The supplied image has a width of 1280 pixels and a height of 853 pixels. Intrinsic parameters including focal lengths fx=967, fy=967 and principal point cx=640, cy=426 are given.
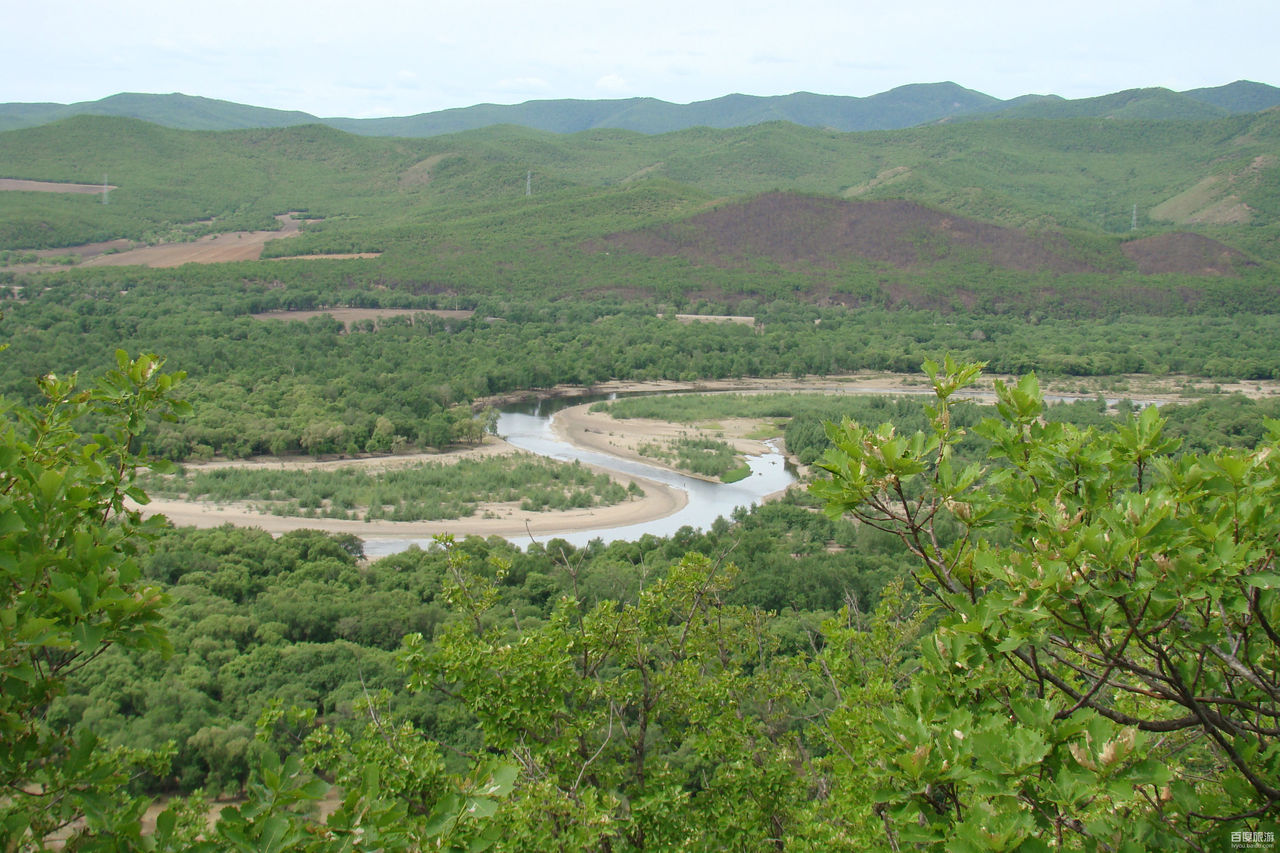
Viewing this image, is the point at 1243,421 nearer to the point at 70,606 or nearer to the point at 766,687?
the point at 766,687

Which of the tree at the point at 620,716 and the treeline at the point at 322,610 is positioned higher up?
the tree at the point at 620,716

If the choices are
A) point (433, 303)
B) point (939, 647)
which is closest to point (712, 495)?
point (939, 647)

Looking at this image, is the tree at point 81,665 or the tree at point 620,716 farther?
the tree at point 620,716

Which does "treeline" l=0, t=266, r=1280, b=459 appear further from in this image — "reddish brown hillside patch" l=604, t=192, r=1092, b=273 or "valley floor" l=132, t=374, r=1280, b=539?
"reddish brown hillside patch" l=604, t=192, r=1092, b=273

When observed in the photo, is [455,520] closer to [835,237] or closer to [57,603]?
[57,603]

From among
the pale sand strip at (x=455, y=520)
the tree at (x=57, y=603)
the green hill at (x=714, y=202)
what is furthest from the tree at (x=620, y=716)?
the green hill at (x=714, y=202)

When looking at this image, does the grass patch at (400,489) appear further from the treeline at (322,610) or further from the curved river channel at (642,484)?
the treeline at (322,610)

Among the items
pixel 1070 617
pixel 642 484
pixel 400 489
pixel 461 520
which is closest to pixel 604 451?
pixel 642 484
